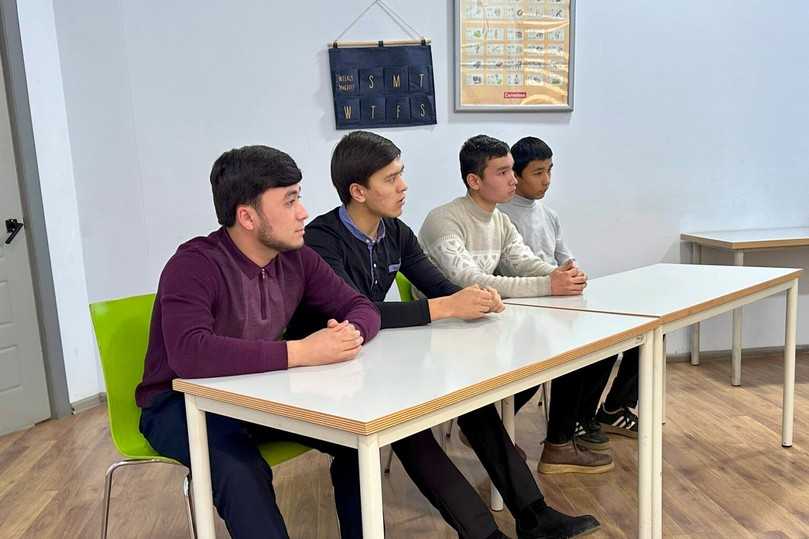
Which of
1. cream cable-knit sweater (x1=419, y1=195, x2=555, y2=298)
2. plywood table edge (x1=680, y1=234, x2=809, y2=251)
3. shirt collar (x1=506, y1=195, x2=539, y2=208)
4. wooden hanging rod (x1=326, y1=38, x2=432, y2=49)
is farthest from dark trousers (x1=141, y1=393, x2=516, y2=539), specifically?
wooden hanging rod (x1=326, y1=38, x2=432, y2=49)

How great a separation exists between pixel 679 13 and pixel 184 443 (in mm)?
3208

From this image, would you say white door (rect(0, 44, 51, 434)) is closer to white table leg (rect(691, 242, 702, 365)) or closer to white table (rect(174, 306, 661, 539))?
white table (rect(174, 306, 661, 539))

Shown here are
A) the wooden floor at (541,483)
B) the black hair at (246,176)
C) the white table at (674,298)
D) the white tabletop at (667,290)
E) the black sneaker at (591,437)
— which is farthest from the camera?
the black sneaker at (591,437)

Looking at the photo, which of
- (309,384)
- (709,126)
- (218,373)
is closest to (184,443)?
(218,373)

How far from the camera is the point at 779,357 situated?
152 inches

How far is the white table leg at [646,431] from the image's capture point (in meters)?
1.76

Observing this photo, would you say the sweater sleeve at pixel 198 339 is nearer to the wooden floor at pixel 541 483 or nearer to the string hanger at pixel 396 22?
the wooden floor at pixel 541 483

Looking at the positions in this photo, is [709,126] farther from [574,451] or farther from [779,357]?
[574,451]

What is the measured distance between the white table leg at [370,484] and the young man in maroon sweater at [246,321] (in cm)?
30

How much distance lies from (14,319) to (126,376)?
1.72 meters

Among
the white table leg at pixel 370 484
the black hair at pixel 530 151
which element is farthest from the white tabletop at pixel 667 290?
the white table leg at pixel 370 484

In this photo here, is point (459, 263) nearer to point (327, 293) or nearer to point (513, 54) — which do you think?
point (327, 293)

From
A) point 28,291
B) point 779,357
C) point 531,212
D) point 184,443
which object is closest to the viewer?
point 184,443

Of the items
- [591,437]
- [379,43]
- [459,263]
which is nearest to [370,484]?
[459,263]
